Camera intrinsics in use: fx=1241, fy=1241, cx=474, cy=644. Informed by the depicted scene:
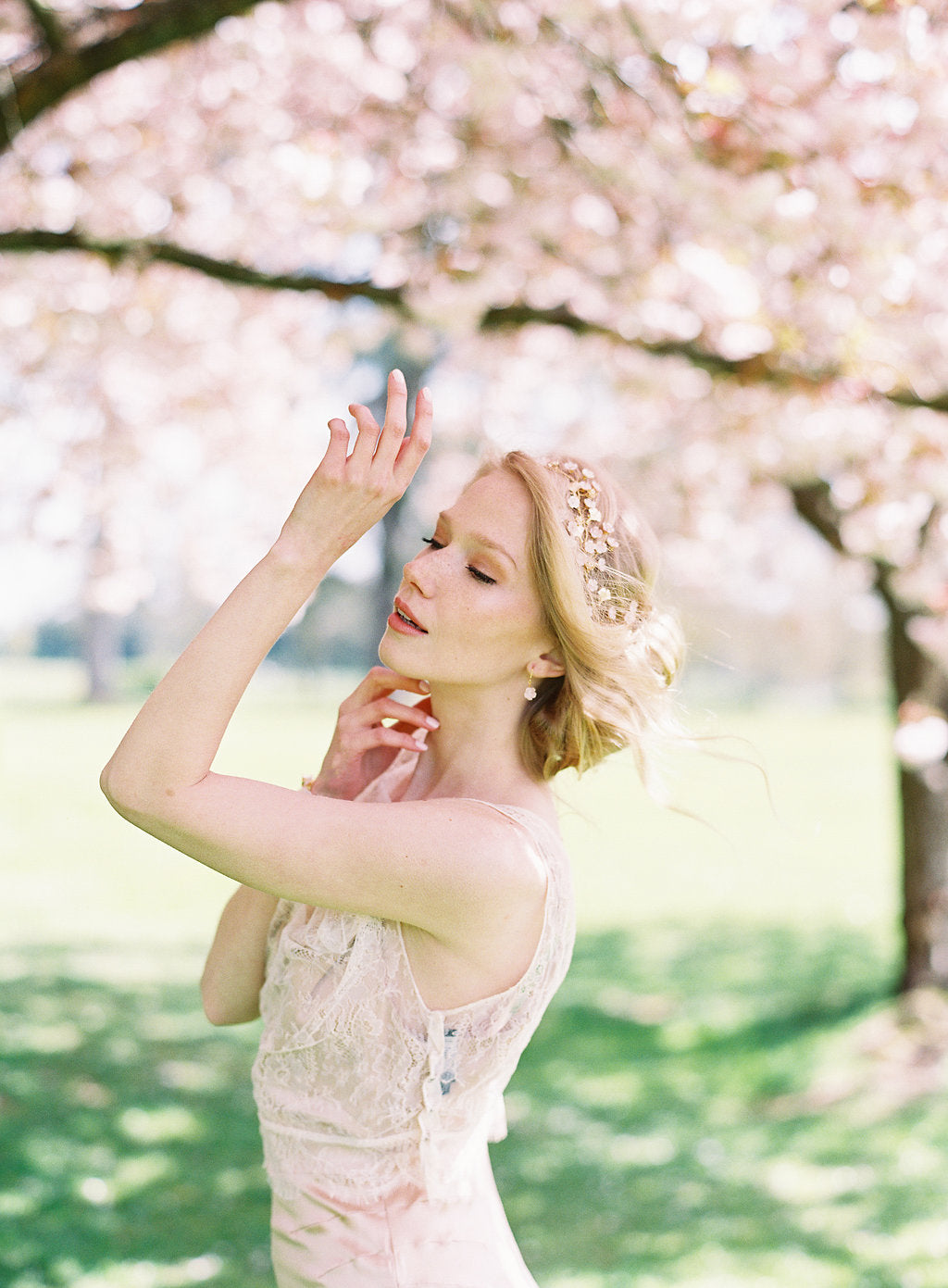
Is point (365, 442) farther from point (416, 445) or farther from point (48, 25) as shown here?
point (48, 25)

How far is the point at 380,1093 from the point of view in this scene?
1751mm

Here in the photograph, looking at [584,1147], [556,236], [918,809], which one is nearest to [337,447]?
[556,236]

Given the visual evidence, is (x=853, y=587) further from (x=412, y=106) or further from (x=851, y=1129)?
(x=412, y=106)

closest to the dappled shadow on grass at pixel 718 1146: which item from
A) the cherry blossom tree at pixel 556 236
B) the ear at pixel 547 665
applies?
the cherry blossom tree at pixel 556 236

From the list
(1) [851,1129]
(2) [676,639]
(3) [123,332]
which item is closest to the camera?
(2) [676,639]

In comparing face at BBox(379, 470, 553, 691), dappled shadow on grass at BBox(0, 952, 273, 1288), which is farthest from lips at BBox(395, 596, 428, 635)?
dappled shadow on grass at BBox(0, 952, 273, 1288)

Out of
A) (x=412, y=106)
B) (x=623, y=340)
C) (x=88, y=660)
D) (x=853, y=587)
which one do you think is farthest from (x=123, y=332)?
(x=88, y=660)

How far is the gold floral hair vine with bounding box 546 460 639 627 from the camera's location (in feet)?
6.21

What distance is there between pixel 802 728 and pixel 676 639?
97.1 feet

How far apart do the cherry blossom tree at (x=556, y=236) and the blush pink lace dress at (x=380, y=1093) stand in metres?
1.02

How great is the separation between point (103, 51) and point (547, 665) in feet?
8.12

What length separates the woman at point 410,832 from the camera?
1.55 metres

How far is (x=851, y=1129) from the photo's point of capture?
5578mm

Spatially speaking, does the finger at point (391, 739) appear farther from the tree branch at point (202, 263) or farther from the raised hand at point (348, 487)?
the tree branch at point (202, 263)
